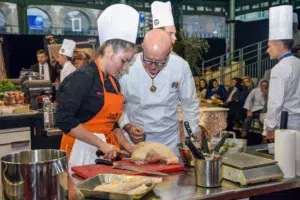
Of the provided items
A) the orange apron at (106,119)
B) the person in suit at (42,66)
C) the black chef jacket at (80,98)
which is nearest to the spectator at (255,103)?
the person in suit at (42,66)

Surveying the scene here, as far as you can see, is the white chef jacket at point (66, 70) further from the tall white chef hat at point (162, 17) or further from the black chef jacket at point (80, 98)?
the black chef jacket at point (80, 98)

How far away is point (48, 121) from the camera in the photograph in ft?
13.7


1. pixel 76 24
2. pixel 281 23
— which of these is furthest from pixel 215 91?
pixel 281 23

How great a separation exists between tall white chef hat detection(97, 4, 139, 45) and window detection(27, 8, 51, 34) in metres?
9.72

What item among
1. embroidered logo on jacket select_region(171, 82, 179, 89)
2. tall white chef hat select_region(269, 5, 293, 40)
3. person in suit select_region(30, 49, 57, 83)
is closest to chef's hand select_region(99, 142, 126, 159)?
embroidered logo on jacket select_region(171, 82, 179, 89)

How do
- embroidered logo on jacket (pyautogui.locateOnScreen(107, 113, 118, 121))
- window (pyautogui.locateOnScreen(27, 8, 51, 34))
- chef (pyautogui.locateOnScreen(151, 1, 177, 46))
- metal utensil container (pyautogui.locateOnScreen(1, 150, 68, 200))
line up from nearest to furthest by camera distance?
metal utensil container (pyautogui.locateOnScreen(1, 150, 68, 200)) → embroidered logo on jacket (pyautogui.locateOnScreen(107, 113, 118, 121)) → chef (pyautogui.locateOnScreen(151, 1, 177, 46)) → window (pyautogui.locateOnScreen(27, 8, 51, 34))

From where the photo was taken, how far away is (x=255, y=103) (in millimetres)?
8891

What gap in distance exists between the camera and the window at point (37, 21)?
1145 centimetres

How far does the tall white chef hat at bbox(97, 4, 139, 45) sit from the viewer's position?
2.15 metres

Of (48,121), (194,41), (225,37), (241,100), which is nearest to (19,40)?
(194,41)

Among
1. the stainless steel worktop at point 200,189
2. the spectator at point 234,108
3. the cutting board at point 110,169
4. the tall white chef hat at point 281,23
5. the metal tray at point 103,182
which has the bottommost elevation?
the spectator at point 234,108

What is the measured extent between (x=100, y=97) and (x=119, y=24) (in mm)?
415

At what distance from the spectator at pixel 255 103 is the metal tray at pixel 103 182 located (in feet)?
24.1

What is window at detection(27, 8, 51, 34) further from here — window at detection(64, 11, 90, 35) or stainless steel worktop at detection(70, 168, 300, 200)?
stainless steel worktop at detection(70, 168, 300, 200)
